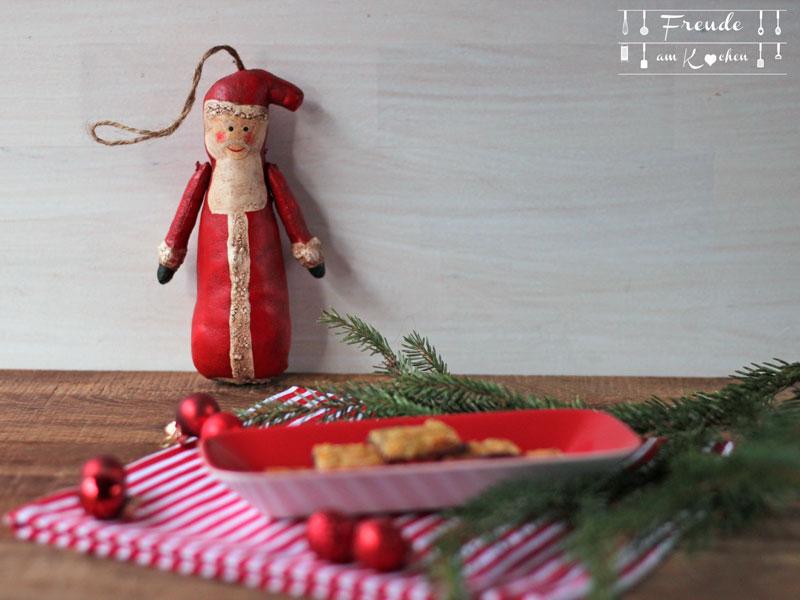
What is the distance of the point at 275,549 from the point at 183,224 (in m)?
0.50

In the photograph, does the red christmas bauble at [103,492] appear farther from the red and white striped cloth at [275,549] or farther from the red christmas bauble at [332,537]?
the red christmas bauble at [332,537]

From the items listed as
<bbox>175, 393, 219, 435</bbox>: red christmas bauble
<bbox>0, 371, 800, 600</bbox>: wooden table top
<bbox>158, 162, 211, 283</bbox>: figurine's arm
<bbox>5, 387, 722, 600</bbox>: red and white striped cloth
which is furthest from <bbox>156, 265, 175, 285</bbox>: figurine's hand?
<bbox>5, 387, 722, 600</bbox>: red and white striped cloth

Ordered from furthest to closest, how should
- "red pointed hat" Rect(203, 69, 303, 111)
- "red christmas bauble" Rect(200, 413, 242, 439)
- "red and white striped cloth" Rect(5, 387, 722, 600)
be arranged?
"red pointed hat" Rect(203, 69, 303, 111) → "red christmas bauble" Rect(200, 413, 242, 439) → "red and white striped cloth" Rect(5, 387, 722, 600)

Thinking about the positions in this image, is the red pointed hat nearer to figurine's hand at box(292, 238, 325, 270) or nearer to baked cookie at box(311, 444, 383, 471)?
figurine's hand at box(292, 238, 325, 270)

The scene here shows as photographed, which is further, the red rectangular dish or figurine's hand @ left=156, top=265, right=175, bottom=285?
figurine's hand @ left=156, top=265, right=175, bottom=285

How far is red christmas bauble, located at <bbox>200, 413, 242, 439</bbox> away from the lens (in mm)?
651

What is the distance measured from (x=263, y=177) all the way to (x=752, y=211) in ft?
1.78

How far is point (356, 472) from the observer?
1.70 feet

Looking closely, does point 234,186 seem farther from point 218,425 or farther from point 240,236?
point 218,425

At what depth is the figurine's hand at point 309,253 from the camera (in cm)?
93

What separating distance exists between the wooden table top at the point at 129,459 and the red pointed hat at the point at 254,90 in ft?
1.01

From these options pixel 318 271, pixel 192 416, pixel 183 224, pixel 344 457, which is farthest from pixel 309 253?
pixel 344 457

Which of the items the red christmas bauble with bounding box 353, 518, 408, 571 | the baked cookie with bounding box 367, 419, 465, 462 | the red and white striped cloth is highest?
the baked cookie with bounding box 367, 419, 465, 462

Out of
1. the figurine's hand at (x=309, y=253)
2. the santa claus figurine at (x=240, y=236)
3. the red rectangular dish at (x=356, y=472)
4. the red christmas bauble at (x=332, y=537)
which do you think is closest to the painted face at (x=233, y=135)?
the santa claus figurine at (x=240, y=236)
